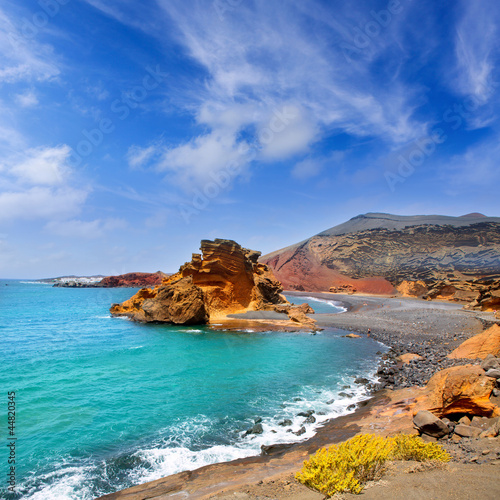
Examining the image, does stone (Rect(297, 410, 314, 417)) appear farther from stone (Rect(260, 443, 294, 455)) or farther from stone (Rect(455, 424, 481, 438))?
stone (Rect(455, 424, 481, 438))

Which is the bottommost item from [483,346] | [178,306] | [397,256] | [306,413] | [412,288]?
[306,413]

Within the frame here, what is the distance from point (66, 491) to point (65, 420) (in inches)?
139

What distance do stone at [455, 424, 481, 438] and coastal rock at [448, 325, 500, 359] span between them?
21.6ft

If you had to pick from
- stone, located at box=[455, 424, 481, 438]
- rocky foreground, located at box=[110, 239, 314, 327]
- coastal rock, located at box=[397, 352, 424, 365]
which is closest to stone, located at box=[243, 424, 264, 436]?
stone, located at box=[455, 424, 481, 438]

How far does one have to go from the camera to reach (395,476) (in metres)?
4.29

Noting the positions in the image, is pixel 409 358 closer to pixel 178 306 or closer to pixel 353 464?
pixel 353 464

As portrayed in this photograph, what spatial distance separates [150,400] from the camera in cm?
1066

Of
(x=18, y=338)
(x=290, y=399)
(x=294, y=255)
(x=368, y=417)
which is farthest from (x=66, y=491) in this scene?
(x=294, y=255)

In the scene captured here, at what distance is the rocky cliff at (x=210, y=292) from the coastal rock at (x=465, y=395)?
74.0ft

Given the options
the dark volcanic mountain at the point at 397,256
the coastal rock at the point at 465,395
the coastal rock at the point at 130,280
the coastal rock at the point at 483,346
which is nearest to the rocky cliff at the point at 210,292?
the coastal rock at the point at 483,346

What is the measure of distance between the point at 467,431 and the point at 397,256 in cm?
8100

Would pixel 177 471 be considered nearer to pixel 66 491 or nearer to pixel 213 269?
pixel 66 491

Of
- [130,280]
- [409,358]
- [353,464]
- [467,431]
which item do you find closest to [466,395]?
[467,431]

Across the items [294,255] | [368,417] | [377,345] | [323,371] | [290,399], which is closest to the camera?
[368,417]
